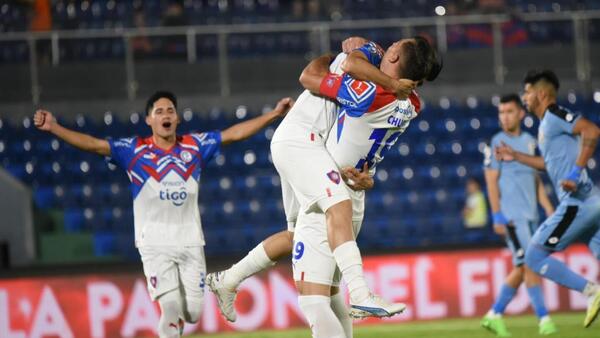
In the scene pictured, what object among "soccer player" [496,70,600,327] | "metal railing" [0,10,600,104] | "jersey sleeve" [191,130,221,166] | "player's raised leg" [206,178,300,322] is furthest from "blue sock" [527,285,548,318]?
"metal railing" [0,10,600,104]

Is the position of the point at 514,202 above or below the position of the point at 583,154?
below

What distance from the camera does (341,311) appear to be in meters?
7.19

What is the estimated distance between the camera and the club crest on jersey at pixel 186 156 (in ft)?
28.3

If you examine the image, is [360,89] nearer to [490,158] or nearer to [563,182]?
[563,182]

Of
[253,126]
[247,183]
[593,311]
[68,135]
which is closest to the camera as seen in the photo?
[68,135]

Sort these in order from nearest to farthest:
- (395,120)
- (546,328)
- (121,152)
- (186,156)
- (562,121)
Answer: (395,120) < (121,152) < (186,156) < (562,121) < (546,328)

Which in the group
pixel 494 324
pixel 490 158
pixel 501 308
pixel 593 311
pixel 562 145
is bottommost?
pixel 494 324

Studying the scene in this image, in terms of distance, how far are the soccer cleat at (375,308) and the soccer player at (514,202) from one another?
4.62 meters

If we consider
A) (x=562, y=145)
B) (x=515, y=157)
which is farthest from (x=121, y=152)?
(x=562, y=145)

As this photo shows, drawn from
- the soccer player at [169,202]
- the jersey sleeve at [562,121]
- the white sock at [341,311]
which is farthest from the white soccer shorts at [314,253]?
the jersey sleeve at [562,121]

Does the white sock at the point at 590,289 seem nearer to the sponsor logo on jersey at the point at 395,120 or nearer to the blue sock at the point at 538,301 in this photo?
the blue sock at the point at 538,301

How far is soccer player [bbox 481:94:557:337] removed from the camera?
1072 centimetres

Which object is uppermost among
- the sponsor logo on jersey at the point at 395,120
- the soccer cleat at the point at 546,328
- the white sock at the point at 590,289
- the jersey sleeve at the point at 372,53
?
the jersey sleeve at the point at 372,53

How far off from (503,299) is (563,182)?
183 cm
